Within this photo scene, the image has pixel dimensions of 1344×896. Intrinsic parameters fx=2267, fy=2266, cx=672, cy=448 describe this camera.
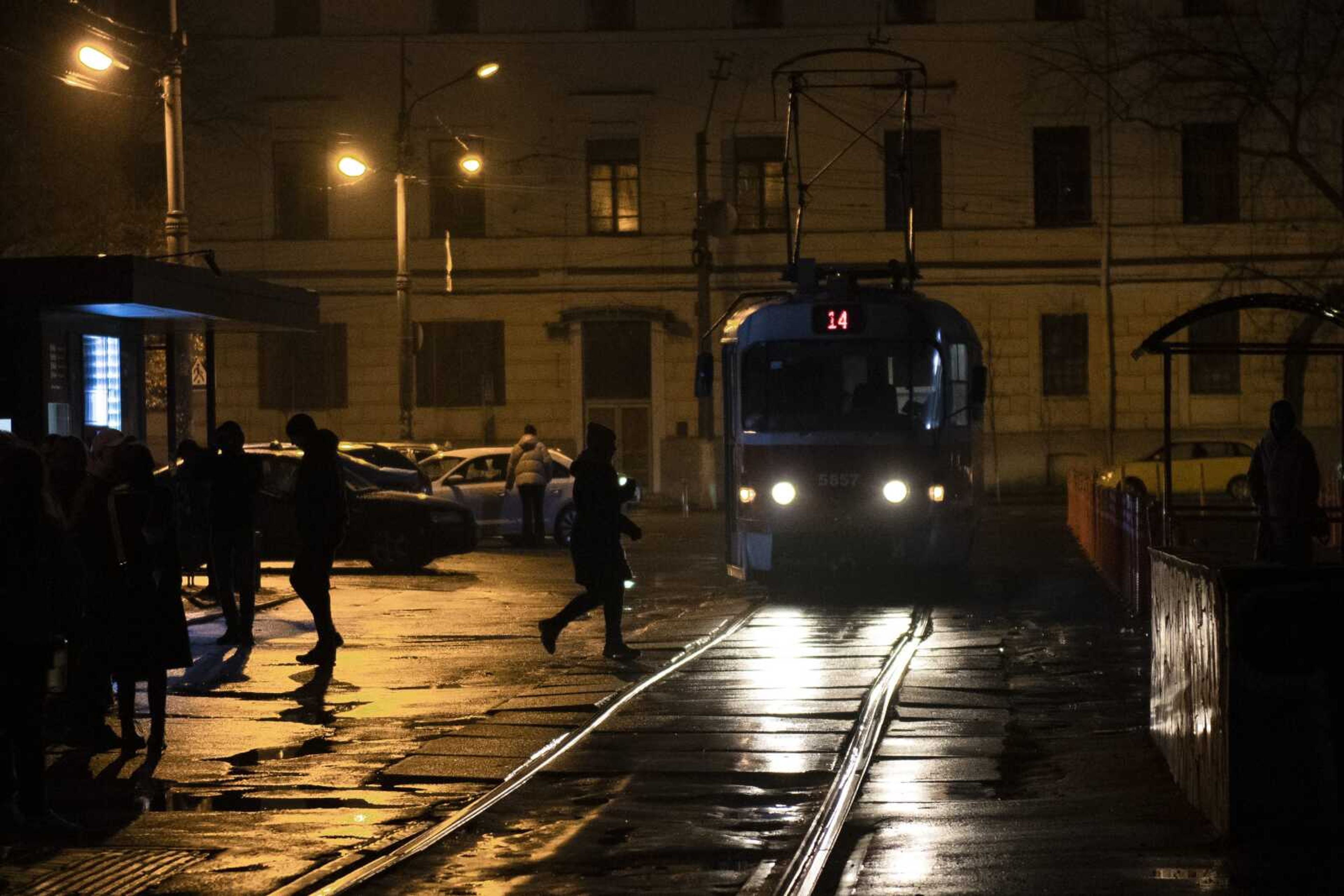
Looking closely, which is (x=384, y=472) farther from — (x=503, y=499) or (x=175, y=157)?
(x=175, y=157)

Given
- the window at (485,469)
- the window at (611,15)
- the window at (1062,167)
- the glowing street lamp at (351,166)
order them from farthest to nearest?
the window at (1062,167)
the window at (611,15)
the glowing street lamp at (351,166)
the window at (485,469)

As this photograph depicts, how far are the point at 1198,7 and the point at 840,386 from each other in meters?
30.0

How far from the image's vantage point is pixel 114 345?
23.4 m

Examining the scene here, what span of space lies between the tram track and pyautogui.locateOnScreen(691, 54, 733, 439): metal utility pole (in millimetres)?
27834

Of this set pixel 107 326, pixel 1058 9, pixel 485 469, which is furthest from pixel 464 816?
pixel 1058 9

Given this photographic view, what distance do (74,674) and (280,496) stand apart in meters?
6.84


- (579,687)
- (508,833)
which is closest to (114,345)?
(579,687)

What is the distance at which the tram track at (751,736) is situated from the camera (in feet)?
29.1

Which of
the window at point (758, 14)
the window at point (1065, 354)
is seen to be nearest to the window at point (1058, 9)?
the window at point (758, 14)

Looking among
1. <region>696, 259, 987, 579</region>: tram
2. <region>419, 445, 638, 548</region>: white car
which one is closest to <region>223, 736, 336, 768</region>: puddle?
<region>696, 259, 987, 579</region>: tram

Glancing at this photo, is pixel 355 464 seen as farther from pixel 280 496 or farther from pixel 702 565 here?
pixel 280 496

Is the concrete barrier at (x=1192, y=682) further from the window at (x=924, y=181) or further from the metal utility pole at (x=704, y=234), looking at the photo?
the window at (x=924, y=181)

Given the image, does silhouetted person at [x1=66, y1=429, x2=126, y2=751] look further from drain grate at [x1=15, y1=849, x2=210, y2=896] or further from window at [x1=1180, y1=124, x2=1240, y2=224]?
window at [x1=1180, y1=124, x2=1240, y2=224]

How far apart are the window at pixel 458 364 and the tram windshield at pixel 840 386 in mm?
27667
